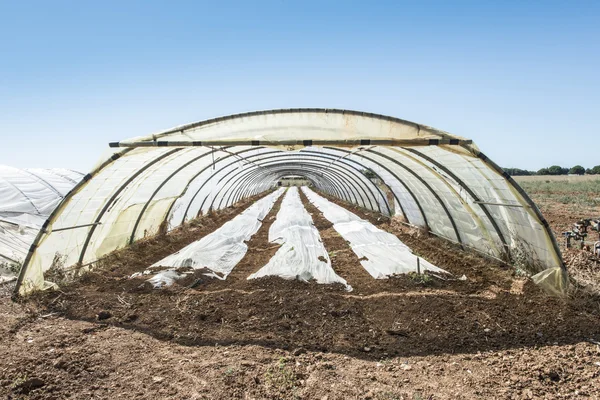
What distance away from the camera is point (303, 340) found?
14.6 feet

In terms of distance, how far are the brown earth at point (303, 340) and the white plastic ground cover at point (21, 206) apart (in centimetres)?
276

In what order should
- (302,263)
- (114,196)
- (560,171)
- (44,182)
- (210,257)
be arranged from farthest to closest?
(560,171)
(44,182)
(210,257)
(114,196)
(302,263)

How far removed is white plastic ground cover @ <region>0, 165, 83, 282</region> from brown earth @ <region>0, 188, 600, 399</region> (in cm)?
276

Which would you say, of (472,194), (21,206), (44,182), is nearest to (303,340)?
(472,194)

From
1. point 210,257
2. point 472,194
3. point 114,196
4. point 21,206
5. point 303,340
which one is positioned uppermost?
point 472,194

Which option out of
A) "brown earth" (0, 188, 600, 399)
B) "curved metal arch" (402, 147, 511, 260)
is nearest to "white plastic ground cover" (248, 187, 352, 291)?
"brown earth" (0, 188, 600, 399)

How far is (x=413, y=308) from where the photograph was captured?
5.30 metres

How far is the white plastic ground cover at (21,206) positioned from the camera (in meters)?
8.21

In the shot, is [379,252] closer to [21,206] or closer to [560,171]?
[21,206]

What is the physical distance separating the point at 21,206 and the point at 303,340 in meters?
10.4

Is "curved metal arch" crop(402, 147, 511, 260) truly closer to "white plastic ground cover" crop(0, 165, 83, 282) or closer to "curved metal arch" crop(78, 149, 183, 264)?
"curved metal arch" crop(78, 149, 183, 264)

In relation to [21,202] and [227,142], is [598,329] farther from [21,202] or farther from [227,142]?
[21,202]

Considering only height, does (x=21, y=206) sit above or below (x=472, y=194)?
below

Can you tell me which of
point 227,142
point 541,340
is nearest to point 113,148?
point 227,142
